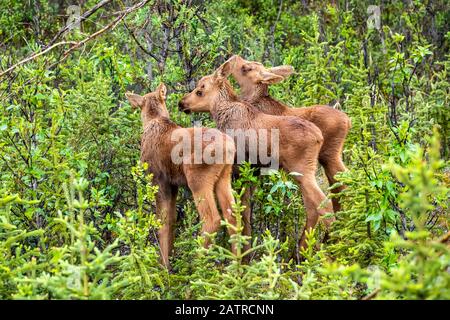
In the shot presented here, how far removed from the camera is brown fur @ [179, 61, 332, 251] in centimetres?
881

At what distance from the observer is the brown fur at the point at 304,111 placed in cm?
920

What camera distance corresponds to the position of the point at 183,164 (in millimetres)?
8516

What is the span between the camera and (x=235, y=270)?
635 cm

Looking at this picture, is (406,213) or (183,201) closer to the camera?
(406,213)

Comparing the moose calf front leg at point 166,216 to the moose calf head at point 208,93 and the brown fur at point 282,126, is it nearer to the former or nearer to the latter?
the brown fur at point 282,126

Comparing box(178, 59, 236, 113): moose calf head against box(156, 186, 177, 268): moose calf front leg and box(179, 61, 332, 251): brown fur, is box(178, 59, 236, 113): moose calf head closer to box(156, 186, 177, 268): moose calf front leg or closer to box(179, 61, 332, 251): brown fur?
box(179, 61, 332, 251): brown fur

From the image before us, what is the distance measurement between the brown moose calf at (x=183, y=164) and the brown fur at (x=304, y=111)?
1205 millimetres

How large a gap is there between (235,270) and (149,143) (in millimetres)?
3012

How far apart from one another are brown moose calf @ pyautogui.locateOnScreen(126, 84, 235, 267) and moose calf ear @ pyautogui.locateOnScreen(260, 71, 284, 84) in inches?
51.1

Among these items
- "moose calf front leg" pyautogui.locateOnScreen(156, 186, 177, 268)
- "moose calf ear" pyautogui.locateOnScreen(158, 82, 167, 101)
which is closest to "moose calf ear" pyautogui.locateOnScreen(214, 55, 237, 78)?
"moose calf ear" pyautogui.locateOnScreen(158, 82, 167, 101)
